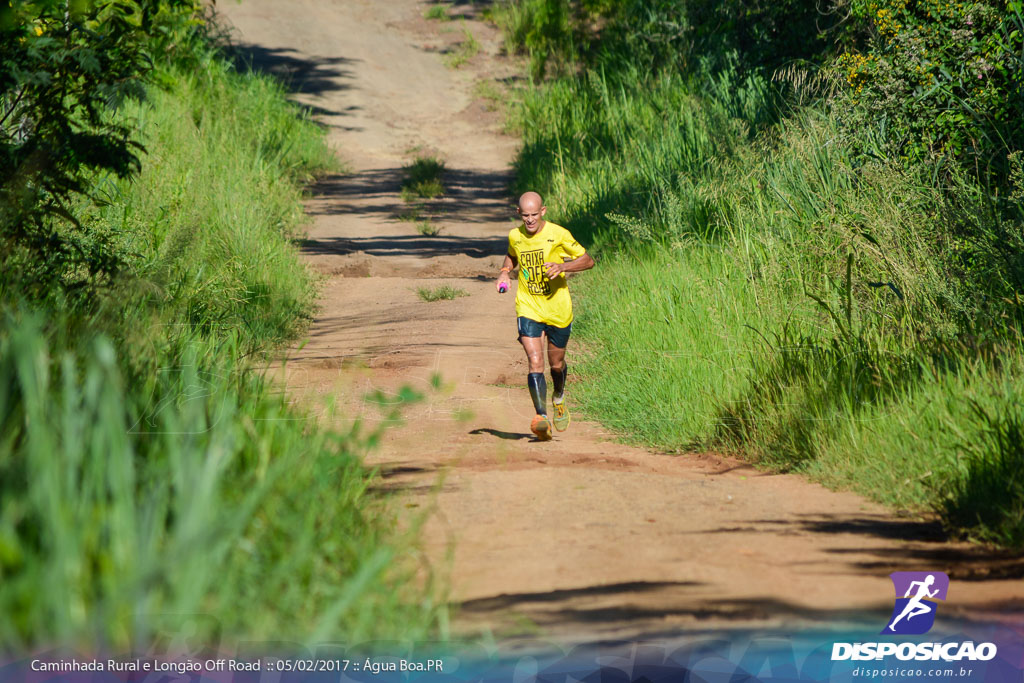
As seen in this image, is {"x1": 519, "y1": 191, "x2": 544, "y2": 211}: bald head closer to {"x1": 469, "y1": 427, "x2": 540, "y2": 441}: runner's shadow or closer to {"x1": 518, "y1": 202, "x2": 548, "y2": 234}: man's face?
{"x1": 518, "y1": 202, "x2": 548, "y2": 234}: man's face

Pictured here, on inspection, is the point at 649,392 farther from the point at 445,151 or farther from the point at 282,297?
the point at 445,151

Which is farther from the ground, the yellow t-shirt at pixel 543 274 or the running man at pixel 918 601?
the yellow t-shirt at pixel 543 274

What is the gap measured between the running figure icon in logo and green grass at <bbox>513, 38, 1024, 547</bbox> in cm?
65

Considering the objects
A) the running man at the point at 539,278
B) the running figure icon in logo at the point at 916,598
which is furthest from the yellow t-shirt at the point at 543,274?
the running figure icon in logo at the point at 916,598

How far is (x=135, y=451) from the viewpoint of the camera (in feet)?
12.1

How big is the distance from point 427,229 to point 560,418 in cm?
845

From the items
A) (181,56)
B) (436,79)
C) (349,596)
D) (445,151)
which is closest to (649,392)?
(349,596)

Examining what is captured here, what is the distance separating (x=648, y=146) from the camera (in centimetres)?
1362

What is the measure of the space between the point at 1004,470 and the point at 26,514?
379 centimetres

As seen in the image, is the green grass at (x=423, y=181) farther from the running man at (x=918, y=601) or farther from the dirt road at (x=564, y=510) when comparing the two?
the running man at (x=918, y=601)

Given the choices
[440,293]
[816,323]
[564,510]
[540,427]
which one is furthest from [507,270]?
[440,293]

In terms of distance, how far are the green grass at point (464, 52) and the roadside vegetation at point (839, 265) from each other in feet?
51.1

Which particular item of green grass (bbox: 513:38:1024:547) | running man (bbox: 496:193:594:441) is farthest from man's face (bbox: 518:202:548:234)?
green grass (bbox: 513:38:1024:547)

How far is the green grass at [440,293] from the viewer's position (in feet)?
39.2
